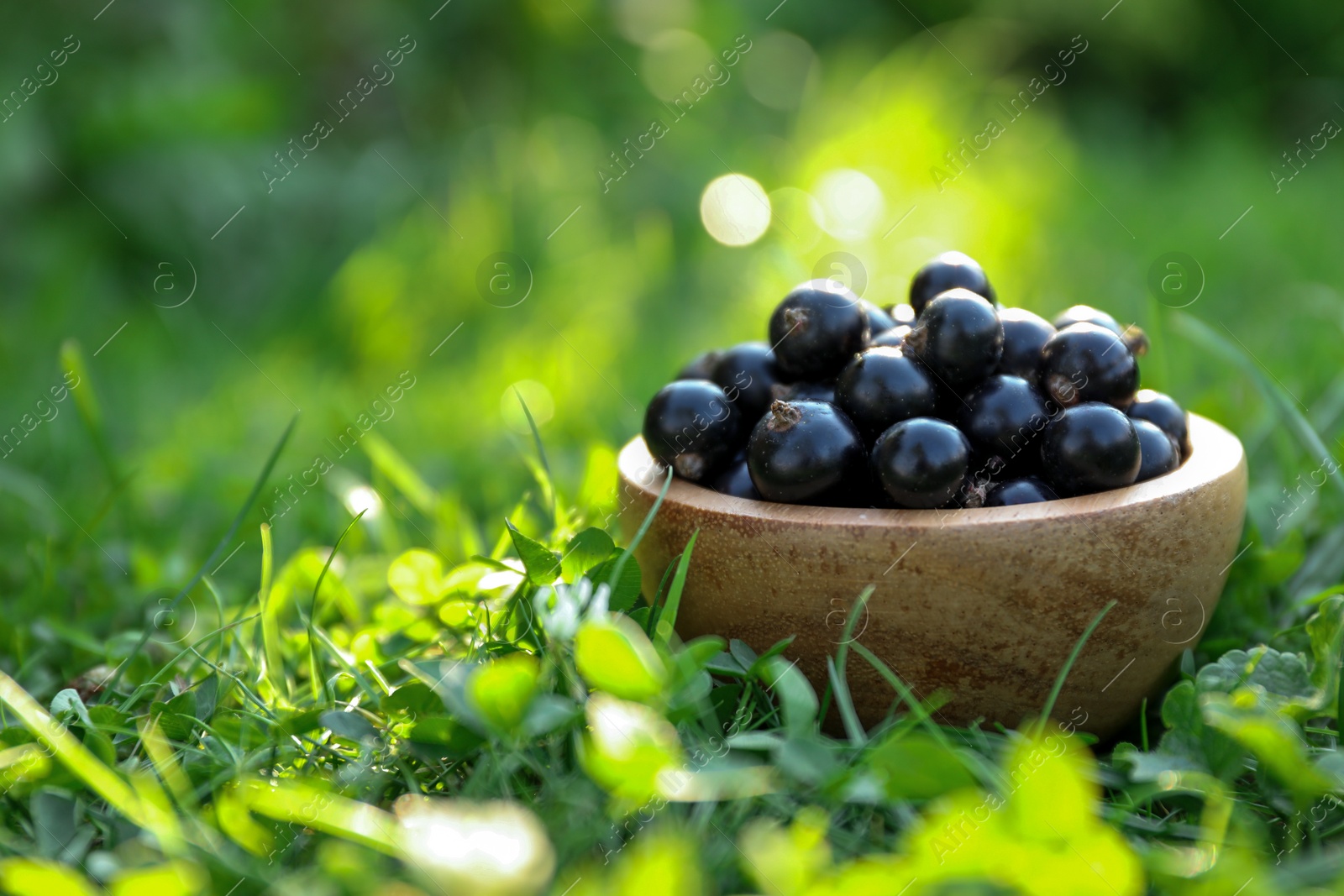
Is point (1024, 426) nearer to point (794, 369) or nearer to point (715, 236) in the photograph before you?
point (794, 369)

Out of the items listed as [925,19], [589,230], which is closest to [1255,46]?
[925,19]

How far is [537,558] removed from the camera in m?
1.20

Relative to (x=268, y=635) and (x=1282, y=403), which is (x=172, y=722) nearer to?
(x=268, y=635)

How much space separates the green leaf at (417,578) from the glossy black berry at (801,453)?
467mm

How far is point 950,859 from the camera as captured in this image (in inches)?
30.1

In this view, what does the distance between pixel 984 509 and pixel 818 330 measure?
1.08ft

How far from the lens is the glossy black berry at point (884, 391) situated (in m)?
1.19

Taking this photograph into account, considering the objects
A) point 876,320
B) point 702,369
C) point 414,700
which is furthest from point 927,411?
point 414,700

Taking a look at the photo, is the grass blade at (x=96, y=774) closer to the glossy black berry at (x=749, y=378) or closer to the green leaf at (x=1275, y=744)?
the glossy black berry at (x=749, y=378)

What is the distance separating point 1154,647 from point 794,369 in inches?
20.5

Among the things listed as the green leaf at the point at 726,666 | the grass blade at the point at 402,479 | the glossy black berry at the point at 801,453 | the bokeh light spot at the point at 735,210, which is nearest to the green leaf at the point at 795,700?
the green leaf at the point at 726,666

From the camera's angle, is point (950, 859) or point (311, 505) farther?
point (311, 505)

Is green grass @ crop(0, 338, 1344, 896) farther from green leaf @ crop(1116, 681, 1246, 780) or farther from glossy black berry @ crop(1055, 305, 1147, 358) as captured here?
glossy black berry @ crop(1055, 305, 1147, 358)

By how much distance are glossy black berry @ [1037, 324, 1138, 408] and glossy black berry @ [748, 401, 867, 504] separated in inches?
10.4
